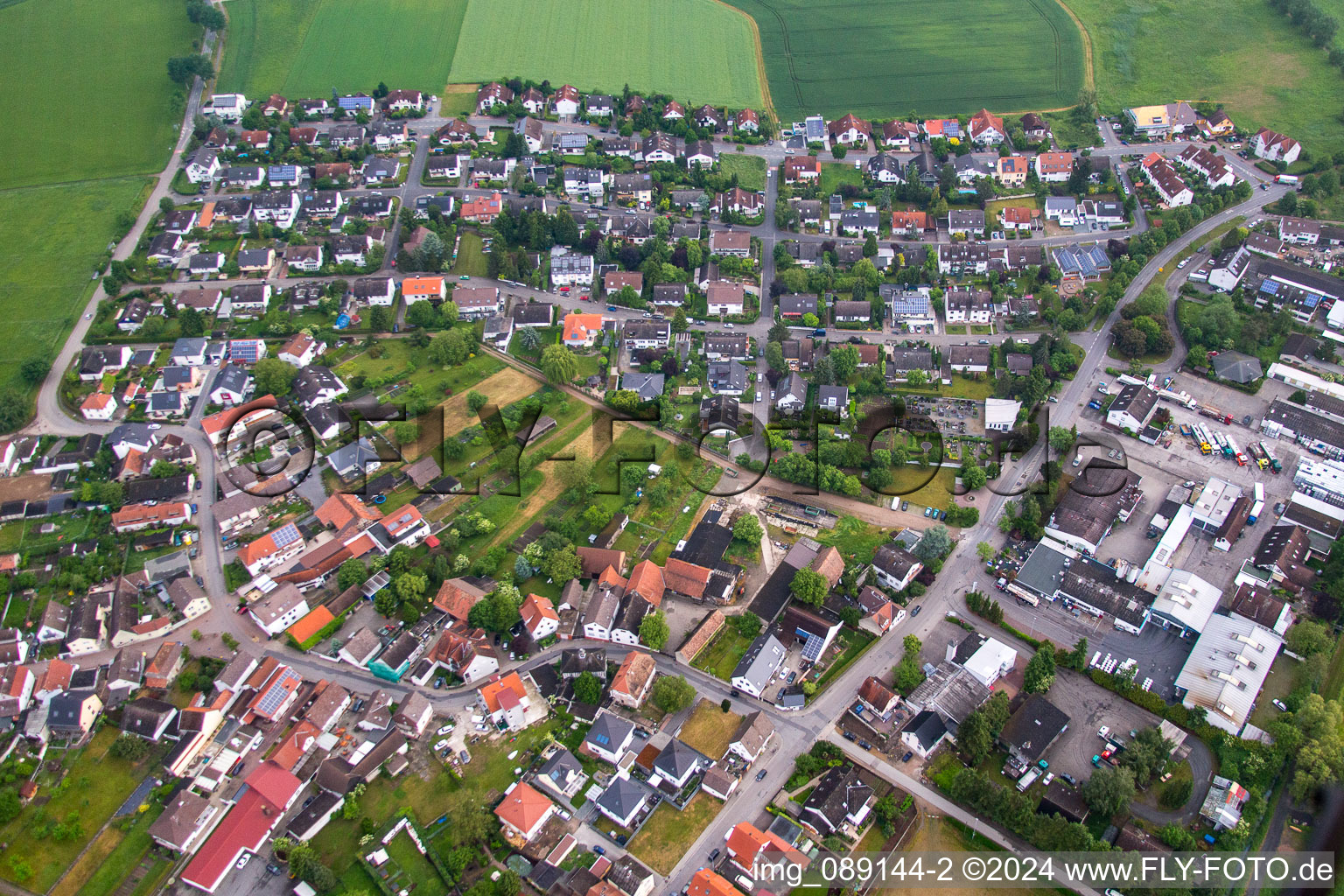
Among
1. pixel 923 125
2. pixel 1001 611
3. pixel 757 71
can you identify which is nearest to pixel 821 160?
pixel 923 125

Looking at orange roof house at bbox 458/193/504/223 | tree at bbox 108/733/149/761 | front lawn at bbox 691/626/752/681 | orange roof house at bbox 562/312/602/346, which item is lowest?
tree at bbox 108/733/149/761

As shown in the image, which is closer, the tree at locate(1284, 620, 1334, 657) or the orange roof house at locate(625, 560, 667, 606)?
the tree at locate(1284, 620, 1334, 657)

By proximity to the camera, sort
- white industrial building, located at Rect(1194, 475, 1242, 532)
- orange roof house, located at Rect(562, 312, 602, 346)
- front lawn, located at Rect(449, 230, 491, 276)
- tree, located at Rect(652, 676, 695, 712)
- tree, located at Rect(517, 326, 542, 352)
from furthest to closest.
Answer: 1. front lawn, located at Rect(449, 230, 491, 276)
2. orange roof house, located at Rect(562, 312, 602, 346)
3. tree, located at Rect(517, 326, 542, 352)
4. white industrial building, located at Rect(1194, 475, 1242, 532)
5. tree, located at Rect(652, 676, 695, 712)

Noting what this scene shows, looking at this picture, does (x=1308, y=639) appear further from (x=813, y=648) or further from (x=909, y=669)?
(x=813, y=648)

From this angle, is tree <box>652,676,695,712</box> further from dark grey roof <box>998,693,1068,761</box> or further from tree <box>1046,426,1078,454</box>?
tree <box>1046,426,1078,454</box>

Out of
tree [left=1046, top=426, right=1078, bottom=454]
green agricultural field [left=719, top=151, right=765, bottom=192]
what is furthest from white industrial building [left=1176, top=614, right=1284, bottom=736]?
green agricultural field [left=719, top=151, right=765, bottom=192]

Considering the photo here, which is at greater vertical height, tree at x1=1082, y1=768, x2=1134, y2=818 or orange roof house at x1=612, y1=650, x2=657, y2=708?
tree at x1=1082, y1=768, x2=1134, y2=818
